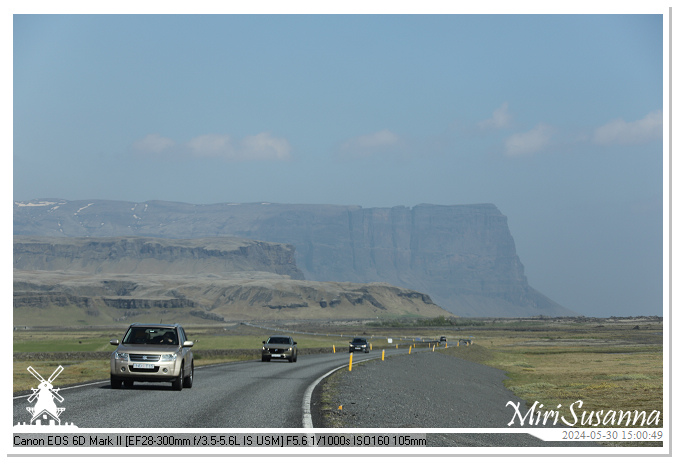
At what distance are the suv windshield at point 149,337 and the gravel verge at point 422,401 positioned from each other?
202 inches

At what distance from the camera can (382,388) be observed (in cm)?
2878

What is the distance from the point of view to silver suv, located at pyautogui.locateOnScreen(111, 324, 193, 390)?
2122cm

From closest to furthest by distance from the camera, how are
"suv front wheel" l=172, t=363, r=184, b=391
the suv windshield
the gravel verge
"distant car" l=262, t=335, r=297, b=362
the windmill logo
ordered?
the windmill logo
the gravel verge
"suv front wheel" l=172, t=363, r=184, b=391
the suv windshield
"distant car" l=262, t=335, r=297, b=362

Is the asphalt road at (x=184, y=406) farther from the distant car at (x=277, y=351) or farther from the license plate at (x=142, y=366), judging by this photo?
the distant car at (x=277, y=351)

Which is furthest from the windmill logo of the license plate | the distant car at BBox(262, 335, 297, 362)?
the distant car at BBox(262, 335, 297, 362)

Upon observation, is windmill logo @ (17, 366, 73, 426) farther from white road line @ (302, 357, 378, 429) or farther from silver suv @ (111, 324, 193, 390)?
white road line @ (302, 357, 378, 429)

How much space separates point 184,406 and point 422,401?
11415 millimetres

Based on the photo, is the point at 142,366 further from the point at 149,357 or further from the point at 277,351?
the point at 277,351

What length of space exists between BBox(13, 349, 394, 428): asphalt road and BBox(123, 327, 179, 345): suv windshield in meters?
1.47

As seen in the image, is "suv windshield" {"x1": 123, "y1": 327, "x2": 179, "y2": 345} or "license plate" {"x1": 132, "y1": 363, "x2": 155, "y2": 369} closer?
"license plate" {"x1": 132, "y1": 363, "x2": 155, "y2": 369}

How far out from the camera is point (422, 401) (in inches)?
1061
